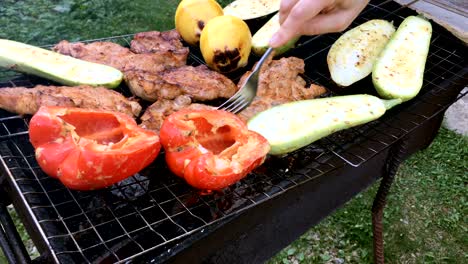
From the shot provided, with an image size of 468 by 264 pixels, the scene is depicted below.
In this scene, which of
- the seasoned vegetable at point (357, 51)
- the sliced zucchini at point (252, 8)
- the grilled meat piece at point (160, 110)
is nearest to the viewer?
the grilled meat piece at point (160, 110)

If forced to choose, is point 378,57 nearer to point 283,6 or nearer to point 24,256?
point 283,6

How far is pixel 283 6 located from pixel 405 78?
0.91 metres

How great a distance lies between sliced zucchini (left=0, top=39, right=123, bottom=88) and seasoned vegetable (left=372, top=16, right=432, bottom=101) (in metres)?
1.46

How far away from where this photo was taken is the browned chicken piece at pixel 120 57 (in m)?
2.64

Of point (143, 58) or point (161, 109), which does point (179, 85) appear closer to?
point (161, 109)

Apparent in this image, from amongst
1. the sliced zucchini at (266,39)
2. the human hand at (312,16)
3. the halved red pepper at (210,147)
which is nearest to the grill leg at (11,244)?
the halved red pepper at (210,147)

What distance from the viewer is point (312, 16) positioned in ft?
6.88

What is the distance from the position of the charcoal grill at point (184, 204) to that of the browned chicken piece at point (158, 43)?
385 millimetres

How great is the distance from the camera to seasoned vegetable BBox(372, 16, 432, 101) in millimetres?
2617

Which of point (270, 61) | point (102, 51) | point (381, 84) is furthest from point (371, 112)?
point (102, 51)

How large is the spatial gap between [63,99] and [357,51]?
69.7 inches

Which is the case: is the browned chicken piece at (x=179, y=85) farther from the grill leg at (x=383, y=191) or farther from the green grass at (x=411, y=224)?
the green grass at (x=411, y=224)

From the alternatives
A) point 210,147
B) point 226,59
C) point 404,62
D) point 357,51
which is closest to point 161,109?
point 210,147

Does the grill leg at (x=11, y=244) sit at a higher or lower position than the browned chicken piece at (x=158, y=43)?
lower
